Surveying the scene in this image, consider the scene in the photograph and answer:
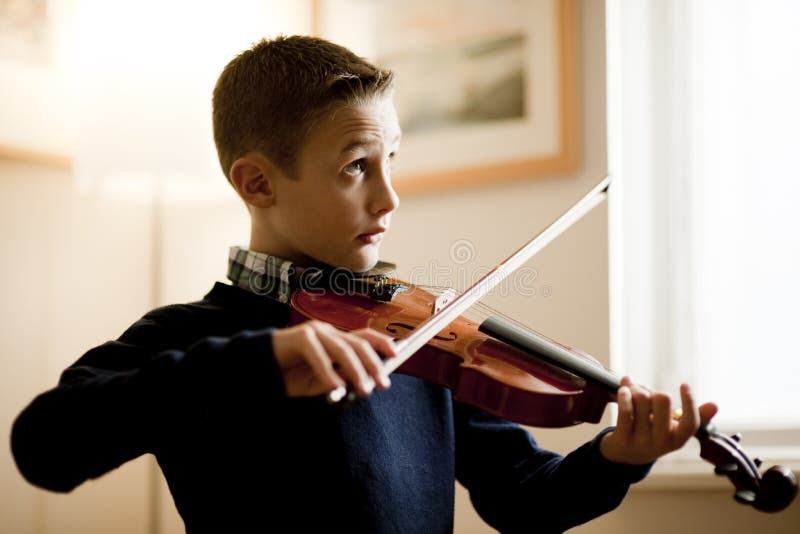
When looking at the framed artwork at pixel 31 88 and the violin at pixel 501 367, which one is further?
the framed artwork at pixel 31 88

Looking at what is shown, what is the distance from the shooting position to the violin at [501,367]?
0.72 metres

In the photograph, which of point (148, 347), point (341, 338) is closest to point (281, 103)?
point (148, 347)

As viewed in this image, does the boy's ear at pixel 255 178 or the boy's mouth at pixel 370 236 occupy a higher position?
the boy's ear at pixel 255 178

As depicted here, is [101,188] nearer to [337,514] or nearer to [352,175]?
[352,175]

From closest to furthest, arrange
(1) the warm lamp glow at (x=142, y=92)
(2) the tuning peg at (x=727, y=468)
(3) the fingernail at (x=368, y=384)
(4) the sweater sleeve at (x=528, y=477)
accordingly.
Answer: (3) the fingernail at (x=368, y=384)
(2) the tuning peg at (x=727, y=468)
(4) the sweater sleeve at (x=528, y=477)
(1) the warm lamp glow at (x=142, y=92)

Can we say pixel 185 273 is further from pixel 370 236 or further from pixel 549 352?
pixel 549 352

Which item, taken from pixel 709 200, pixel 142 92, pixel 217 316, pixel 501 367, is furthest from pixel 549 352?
pixel 142 92

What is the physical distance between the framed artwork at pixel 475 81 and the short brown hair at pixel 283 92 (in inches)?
21.9

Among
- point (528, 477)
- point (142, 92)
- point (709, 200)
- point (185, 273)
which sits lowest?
point (528, 477)

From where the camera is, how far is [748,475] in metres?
0.73

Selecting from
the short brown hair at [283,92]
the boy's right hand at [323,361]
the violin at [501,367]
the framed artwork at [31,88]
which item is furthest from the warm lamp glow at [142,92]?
the boy's right hand at [323,361]

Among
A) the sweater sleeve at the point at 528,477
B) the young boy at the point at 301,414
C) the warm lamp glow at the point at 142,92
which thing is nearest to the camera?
the young boy at the point at 301,414

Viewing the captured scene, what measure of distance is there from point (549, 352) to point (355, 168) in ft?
1.07

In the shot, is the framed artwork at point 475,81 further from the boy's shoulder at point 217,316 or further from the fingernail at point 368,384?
the fingernail at point 368,384
